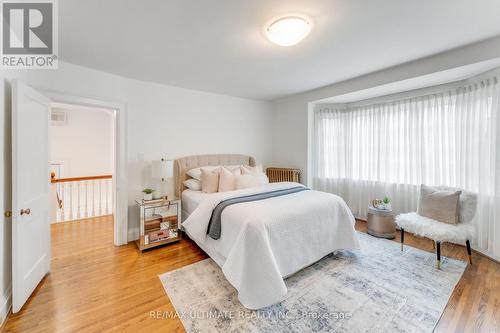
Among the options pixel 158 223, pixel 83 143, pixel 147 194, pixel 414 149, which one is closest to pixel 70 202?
pixel 83 143

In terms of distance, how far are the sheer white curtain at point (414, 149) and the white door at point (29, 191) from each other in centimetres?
423

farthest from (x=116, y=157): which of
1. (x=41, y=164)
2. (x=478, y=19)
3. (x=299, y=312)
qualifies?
(x=478, y=19)

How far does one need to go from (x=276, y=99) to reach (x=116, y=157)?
3.43 metres

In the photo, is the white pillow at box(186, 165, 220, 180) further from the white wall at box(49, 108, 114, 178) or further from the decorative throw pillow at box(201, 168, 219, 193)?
the white wall at box(49, 108, 114, 178)

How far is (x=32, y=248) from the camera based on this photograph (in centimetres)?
200

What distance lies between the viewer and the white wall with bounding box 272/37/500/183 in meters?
2.28

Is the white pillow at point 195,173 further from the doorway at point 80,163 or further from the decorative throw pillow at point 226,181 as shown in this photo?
the doorway at point 80,163

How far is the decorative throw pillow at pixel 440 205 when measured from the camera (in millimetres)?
2559

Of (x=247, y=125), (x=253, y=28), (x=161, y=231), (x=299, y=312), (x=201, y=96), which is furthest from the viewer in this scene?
(x=247, y=125)

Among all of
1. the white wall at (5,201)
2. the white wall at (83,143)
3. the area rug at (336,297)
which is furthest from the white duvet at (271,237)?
the white wall at (83,143)

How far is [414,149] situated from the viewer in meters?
3.39

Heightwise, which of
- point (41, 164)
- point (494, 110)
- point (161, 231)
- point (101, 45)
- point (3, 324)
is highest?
point (101, 45)

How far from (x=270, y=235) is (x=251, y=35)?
199 cm

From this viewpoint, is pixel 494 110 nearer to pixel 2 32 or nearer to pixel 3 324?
pixel 2 32
